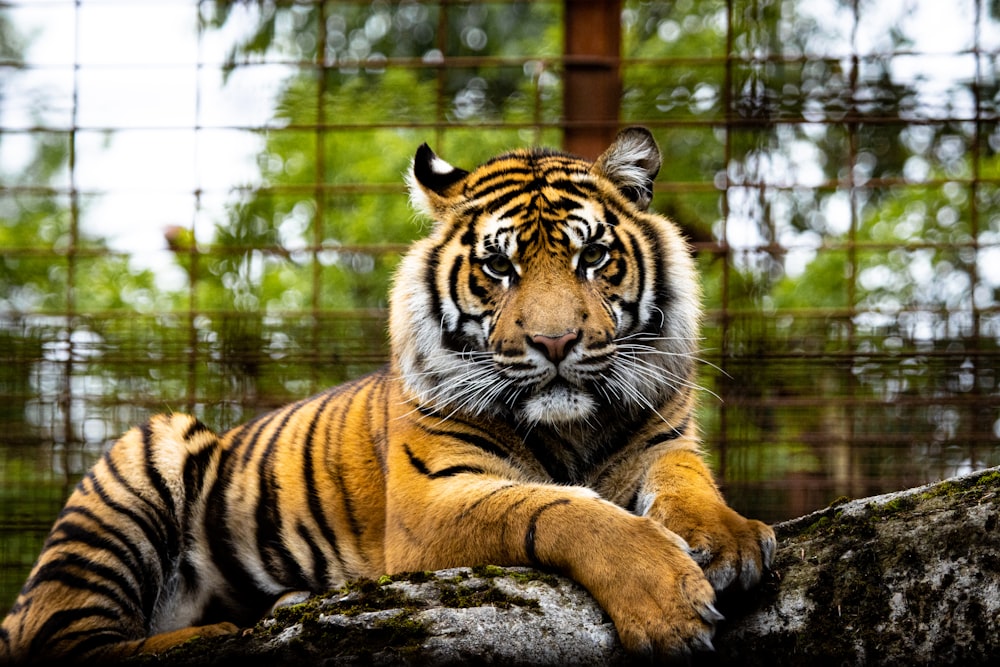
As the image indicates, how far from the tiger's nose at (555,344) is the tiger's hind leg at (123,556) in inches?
43.3

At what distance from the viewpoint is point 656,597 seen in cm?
192

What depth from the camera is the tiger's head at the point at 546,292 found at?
8.65 feet

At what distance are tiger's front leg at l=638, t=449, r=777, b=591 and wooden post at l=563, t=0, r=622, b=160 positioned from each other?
285cm

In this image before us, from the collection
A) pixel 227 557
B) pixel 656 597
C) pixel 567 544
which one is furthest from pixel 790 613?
pixel 227 557

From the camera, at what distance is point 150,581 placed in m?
3.06

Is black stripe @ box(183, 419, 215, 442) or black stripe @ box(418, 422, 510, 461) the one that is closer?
black stripe @ box(418, 422, 510, 461)

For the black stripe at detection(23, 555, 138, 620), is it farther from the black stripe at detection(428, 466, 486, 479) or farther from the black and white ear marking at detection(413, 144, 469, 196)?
the black and white ear marking at detection(413, 144, 469, 196)

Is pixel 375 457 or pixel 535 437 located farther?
pixel 375 457

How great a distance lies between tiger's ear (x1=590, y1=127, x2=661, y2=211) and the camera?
303 cm

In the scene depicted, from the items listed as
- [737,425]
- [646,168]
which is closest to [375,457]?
[646,168]

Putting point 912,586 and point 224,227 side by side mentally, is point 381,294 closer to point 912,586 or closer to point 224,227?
point 224,227

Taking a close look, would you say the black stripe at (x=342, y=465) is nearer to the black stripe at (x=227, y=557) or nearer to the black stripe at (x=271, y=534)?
the black stripe at (x=271, y=534)

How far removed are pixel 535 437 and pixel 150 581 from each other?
1.27 meters

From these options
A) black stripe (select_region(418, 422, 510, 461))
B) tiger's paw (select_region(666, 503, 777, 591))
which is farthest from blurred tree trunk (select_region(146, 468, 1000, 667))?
black stripe (select_region(418, 422, 510, 461))
